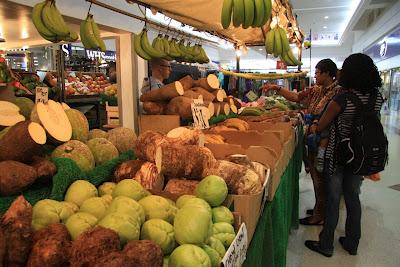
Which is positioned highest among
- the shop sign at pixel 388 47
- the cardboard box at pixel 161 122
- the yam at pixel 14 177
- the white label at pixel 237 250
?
the shop sign at pixel 388 47

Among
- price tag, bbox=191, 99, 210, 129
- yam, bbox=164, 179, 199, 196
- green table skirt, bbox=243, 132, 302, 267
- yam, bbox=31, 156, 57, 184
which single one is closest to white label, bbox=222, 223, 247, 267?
green table skirt, bbox=243, 132, 302, 267

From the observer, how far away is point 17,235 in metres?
0.82

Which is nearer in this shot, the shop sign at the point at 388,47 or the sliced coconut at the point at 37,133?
the sliced coconut at the point at 37,133

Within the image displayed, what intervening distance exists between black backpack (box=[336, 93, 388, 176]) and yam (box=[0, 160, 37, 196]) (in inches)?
91.6

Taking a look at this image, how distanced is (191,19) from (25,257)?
288cm

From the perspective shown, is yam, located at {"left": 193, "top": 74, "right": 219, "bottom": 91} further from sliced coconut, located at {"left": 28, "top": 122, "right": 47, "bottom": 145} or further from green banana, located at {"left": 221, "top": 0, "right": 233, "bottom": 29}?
sliced coconut, located at {"left": 28, "top": 122, "right": 47, "bottom": 145}

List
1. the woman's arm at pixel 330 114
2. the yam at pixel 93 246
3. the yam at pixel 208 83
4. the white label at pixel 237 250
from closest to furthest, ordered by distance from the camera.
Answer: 1. the yam at pixel 93 246
2. the white label at pixel 237 250
3. the woman's arm at pixel 330 114
4. the yam at pixel 208 83

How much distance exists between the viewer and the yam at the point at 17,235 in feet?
2.65

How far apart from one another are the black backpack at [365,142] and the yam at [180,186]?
1729 millimetres

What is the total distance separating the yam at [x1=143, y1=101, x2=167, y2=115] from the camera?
2555 millimetres

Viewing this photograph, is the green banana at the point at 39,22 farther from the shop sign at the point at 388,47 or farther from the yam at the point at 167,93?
the shop sign at the point at 388,47

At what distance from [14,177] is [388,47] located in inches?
480

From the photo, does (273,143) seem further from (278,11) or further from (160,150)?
(278,11)

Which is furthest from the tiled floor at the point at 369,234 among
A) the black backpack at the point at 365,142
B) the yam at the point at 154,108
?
the yam at the point at 154,108
